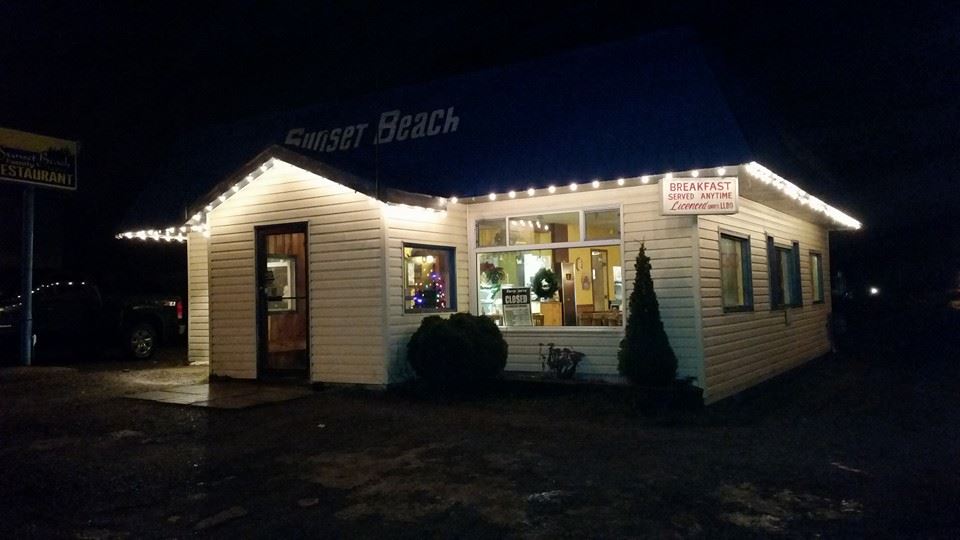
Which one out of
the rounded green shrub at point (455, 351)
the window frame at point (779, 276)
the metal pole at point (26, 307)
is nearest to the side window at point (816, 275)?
the window frame at point (779, 276)

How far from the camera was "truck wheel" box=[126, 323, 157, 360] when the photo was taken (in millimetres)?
16453

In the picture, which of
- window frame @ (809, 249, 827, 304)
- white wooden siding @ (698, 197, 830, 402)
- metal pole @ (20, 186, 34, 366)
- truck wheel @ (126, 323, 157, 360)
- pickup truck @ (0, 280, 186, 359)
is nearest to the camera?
white wooden siding @ (698, 197, 830, 402)

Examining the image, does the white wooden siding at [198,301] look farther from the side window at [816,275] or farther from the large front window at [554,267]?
the side window at [816,275]

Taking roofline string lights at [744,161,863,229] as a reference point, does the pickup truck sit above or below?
below

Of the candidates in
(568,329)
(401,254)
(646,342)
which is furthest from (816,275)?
(401,254)

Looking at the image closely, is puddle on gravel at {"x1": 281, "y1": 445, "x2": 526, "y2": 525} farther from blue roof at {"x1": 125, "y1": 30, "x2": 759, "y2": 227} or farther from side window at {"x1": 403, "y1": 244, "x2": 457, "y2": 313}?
blue roof at {"x1": 125, "y1": 30, "x2": 759, "y2": 227}

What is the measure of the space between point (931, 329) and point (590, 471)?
23.6 meters

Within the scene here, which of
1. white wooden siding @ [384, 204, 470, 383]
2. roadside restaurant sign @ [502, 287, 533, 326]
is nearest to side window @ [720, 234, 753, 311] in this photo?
roadside restaurant sign @ [502, 287, 533, 326]

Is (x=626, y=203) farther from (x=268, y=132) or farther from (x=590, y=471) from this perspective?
(x=268, y=132)

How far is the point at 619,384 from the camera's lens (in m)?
11.0

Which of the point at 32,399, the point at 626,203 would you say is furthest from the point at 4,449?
the point at 626,203

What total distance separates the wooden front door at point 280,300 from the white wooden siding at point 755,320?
6273 mm

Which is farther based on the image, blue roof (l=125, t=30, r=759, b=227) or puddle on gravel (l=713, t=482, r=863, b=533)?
blue roof (l=125, t=30, r=759, b=227)

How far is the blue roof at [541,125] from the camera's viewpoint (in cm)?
1067
